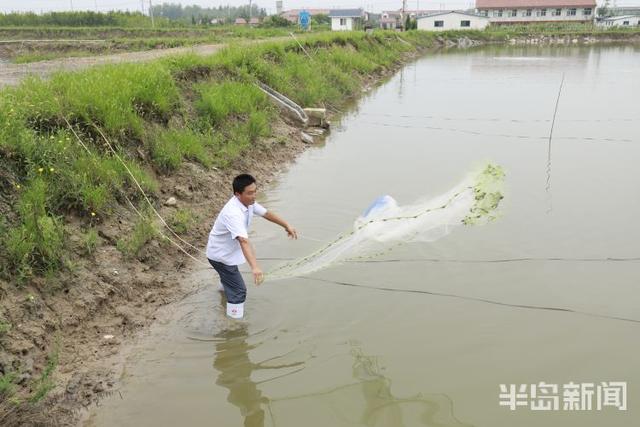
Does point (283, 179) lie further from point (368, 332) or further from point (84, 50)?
point (84, 50)

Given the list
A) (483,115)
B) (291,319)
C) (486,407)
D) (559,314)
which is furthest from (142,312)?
(483,115)

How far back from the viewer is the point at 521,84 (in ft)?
68.8

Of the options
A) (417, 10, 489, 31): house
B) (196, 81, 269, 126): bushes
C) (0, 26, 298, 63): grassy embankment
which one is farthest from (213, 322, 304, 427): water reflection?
(417, 10, 489, 31): house

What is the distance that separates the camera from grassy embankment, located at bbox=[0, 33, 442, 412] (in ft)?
15.2

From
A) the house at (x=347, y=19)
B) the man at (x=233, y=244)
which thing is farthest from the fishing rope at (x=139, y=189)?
the house at (x=347, y=19)

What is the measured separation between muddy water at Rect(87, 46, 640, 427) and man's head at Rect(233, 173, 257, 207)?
1.18 meters

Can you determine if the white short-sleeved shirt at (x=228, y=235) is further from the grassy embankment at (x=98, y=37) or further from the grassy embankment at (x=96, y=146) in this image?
the grassy embankment at (x=98, y=37)

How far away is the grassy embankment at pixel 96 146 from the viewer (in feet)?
15.2

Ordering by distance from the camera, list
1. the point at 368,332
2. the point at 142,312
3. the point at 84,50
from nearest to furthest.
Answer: the point at 368,332
the point at 142,312
the point at 84,50

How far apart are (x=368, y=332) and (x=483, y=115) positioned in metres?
11.5

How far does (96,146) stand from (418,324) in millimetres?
4404

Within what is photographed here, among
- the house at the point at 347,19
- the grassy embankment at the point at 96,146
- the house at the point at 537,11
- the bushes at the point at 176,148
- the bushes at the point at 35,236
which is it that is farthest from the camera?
the house at the point at 537,11

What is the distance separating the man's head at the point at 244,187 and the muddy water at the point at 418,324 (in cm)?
118

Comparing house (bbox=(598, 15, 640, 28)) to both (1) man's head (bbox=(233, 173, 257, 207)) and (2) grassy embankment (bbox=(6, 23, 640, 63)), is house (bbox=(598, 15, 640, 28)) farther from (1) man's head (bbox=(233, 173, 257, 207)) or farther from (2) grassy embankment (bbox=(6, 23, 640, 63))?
Answer: (1) man's head (bbox=(233, 173, 257, 207))
